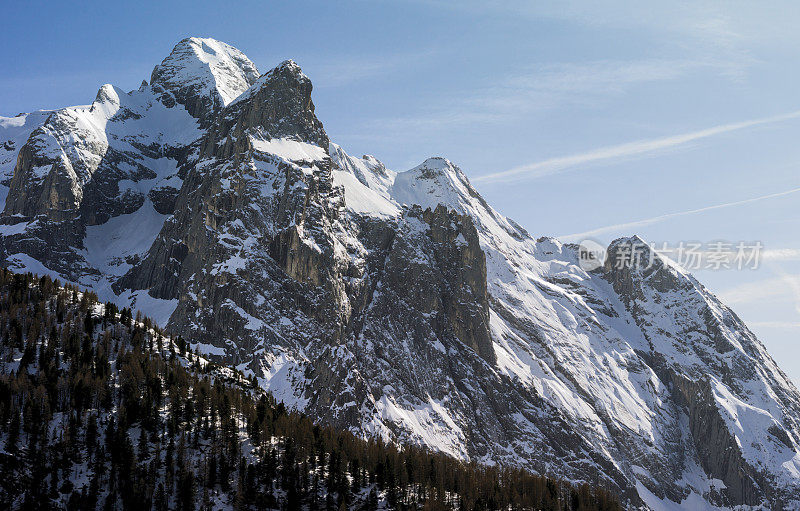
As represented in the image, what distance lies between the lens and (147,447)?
16612cm

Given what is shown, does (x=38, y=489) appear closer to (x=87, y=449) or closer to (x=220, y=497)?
(x=87, y=449)

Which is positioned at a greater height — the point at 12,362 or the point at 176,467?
the point at 12,362

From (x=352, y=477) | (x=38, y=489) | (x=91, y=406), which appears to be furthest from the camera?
(x=352, y=477)

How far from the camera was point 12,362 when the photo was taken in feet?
583

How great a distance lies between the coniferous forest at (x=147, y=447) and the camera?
15350cm

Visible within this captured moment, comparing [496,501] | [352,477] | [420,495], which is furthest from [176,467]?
[496,501]

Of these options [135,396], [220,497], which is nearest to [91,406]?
[135,396]

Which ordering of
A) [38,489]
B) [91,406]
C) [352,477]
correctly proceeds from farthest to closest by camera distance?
[352,477] < [91,406] < [38,489]

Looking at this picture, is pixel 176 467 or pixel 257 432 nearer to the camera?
pixel 176 467

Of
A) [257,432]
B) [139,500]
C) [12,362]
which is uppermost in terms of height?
[12,362]

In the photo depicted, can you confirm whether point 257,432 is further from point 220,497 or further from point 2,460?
point 2,460

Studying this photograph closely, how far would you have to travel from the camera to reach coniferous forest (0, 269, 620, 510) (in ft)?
504

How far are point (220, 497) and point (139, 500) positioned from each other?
16343mm

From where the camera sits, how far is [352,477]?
602 ft
